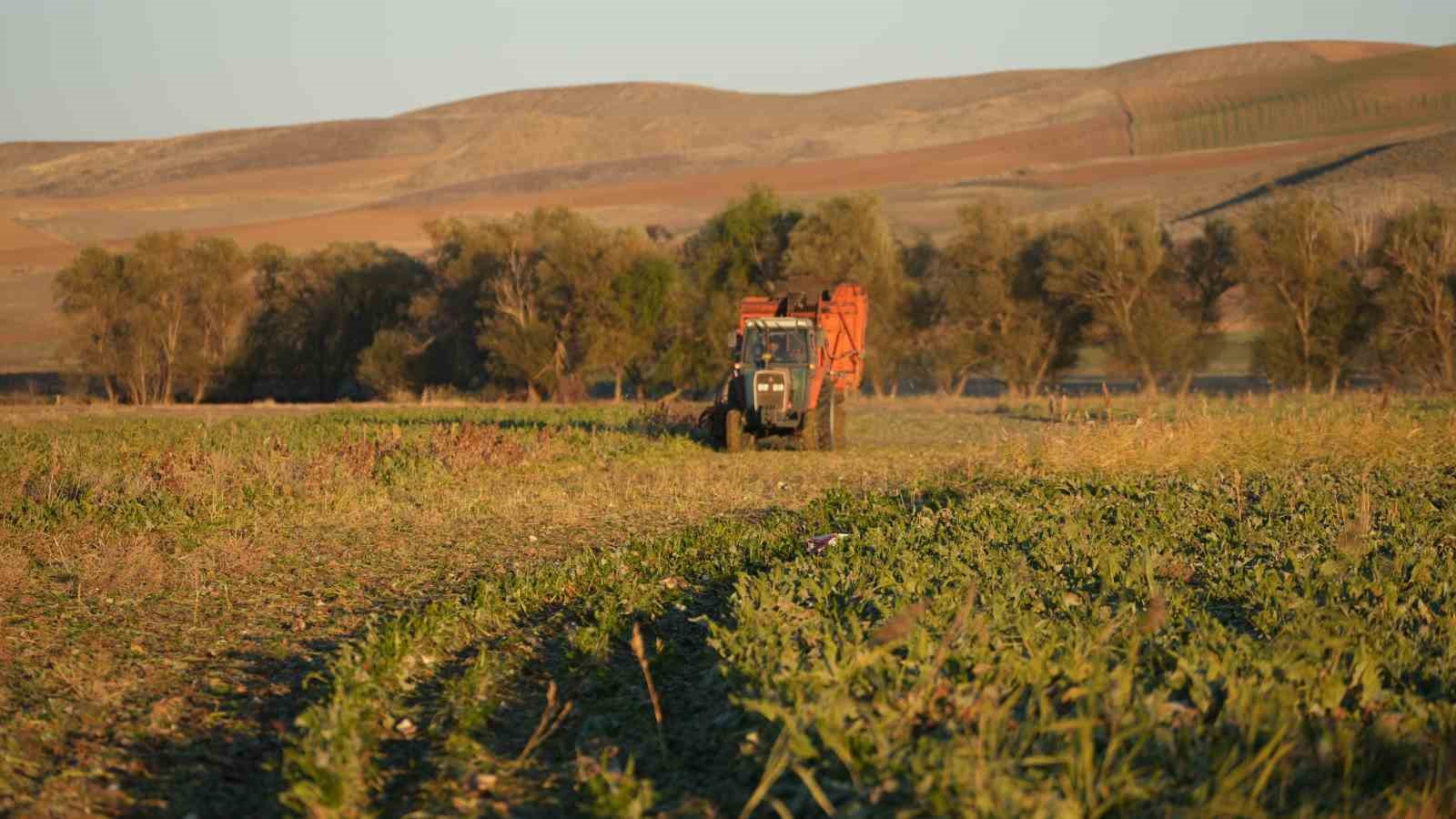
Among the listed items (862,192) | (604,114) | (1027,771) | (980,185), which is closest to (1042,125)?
(980,185)

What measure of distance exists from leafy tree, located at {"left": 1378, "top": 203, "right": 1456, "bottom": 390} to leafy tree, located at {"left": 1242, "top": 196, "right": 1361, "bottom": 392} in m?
1.25

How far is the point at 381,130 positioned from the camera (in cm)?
18350

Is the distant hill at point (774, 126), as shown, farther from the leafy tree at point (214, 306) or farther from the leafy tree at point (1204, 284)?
the leafy tree at point (214, 306)

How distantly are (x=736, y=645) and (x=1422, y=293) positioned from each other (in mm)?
38964

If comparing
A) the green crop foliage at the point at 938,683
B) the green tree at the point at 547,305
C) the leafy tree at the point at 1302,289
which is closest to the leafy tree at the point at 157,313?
the green tree at the point at 547,305

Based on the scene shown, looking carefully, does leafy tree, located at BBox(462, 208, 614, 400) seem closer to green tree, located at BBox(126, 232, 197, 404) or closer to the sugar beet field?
green tree, located at BBox(126, 232, 197, 404)

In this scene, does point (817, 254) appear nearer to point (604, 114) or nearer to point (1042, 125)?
point (1042, 125)

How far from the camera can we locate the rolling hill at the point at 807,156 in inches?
3910

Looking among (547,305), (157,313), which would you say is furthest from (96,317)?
(547,305)

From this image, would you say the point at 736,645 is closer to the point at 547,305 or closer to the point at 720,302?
the point at 547,305

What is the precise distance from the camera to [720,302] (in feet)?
146

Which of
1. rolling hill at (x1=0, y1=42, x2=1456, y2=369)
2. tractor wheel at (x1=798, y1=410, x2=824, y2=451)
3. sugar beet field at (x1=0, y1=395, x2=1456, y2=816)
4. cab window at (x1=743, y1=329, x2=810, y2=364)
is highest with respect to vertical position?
rolling hill at (x1=0, y1=42, x2=1456, y2=369)

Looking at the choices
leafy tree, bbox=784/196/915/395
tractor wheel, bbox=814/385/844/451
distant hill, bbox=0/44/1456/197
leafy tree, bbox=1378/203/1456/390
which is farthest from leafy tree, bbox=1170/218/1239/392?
distant hill, bbox=0/44/1456/197

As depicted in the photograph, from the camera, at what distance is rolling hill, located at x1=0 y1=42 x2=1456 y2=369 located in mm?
99312
